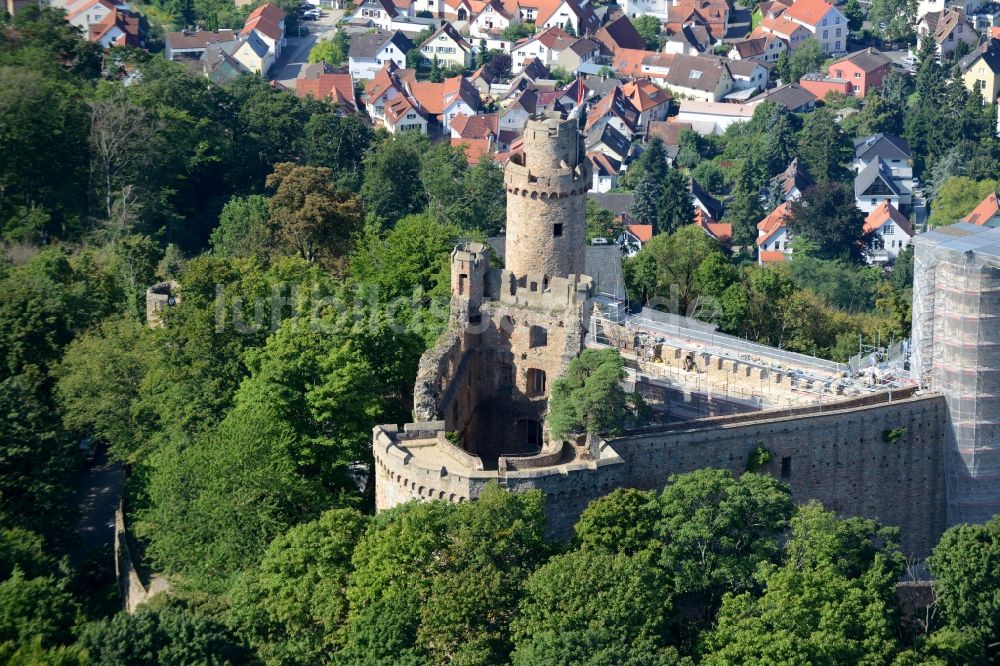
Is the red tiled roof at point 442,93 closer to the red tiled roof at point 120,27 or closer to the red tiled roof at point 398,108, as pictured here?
the red tiled roof at point 398,108

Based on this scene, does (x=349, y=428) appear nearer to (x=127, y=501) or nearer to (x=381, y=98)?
(x=127, y=501)

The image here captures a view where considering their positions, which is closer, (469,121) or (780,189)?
(780,189)

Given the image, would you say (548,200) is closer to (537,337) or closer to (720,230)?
(537,337)

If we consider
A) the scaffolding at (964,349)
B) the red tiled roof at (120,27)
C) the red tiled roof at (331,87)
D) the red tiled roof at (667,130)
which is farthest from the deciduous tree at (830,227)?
the scaffolding at (964,349)

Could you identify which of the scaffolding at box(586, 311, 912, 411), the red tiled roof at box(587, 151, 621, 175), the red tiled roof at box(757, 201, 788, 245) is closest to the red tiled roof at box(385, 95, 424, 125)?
the red tiled roof at box(587, 151, 621, 175)

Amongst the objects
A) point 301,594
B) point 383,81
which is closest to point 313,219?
point 301,594

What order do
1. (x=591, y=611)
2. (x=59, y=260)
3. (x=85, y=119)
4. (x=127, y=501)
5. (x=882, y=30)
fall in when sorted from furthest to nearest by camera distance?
(x=882, y=30) < (x=85, y=119) < (x=59, y=260) < (x=127, y=501) < (x=591, y=611)

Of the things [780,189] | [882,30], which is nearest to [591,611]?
[780,189]
